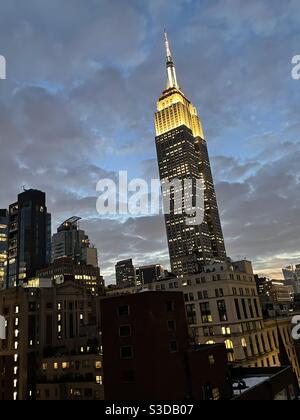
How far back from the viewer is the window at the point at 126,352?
5085cm

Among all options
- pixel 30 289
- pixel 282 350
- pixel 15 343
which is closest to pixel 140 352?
pixel 282 350

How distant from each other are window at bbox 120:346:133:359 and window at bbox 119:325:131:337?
Result: 5.87 feet

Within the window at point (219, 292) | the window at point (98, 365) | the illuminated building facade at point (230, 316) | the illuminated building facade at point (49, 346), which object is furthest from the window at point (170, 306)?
the window at point (98, 365)

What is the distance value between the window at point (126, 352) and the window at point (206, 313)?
177ft

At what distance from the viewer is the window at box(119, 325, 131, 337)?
52416 mm

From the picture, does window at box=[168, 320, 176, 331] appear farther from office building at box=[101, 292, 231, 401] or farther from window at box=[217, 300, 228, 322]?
window at box=[217, 300, 228, 322]

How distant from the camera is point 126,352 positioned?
51.3 meters

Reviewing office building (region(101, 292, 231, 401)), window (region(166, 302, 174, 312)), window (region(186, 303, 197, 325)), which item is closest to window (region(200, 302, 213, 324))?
window (region(186, 303, 197, 325))

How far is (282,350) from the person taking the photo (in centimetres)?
11212

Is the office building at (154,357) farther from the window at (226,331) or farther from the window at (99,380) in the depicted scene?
the window at (99,380)

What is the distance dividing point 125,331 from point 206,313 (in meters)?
54.2
